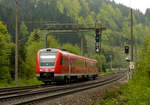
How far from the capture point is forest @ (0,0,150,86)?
30.1 meters

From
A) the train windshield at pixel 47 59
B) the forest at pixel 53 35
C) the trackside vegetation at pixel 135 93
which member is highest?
the forest at pixel 53 35

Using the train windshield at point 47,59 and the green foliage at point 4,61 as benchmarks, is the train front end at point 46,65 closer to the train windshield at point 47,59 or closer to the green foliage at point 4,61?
the train windshield at point 47,59

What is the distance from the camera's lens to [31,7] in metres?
158

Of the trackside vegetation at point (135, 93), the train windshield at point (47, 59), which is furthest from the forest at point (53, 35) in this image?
the trackside vegetation at point (135, 93)

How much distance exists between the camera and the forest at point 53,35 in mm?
30141

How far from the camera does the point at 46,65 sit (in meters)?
23.0

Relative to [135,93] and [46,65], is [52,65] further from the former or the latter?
[135,93]

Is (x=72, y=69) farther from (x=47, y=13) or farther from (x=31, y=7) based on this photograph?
(x=31, y=7)

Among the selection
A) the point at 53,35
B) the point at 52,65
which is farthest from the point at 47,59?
the point at 53,35

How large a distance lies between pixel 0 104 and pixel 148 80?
304 inches

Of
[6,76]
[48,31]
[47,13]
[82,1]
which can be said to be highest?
[82,1]

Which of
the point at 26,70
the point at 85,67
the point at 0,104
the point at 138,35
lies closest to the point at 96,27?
the point at 85,67

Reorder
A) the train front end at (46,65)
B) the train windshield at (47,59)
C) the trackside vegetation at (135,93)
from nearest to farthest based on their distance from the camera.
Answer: the trackside vegetation at (135,93), the train front end at (46,65), the train windshield at (47,59)

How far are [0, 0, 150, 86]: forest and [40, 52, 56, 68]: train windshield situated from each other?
511 centimetres
